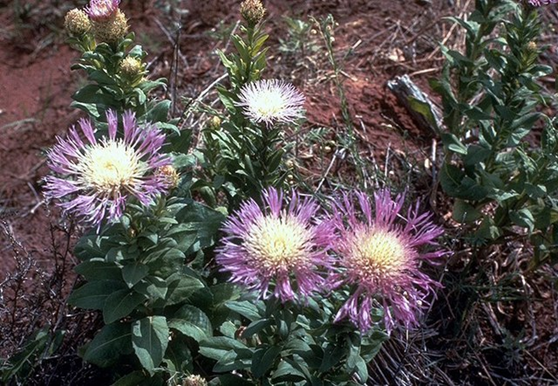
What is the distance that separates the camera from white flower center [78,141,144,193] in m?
2.10

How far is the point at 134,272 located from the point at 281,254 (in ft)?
1.89

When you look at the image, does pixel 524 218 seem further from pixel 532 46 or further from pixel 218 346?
pixel 218 346

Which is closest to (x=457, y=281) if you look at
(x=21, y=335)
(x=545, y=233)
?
(x=545, y=233)

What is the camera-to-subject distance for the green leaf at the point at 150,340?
2.34 m

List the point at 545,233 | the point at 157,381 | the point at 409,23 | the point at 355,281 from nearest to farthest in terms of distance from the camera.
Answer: the point at 355,281 < the point at 157,381 < the point at 545,233 < the point at 409,23

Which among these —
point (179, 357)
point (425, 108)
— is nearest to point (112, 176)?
point (179, 357)

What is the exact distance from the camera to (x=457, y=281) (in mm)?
3348

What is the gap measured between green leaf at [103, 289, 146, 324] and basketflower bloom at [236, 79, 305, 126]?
29.5 inches

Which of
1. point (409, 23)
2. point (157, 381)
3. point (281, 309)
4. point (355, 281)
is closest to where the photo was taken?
point (355, 281)

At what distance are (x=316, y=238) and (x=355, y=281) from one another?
0.17 m

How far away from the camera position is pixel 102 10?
2406 millimetres

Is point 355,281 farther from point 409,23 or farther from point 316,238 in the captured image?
point 409,23

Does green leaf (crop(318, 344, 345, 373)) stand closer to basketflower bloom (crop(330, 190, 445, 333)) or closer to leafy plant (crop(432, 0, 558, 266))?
basketflower bloom (crop(330, 190, 445, 333))

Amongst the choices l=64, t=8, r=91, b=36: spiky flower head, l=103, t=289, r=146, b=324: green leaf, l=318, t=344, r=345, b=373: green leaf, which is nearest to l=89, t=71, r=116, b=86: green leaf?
l=64, t=8, r=91, b=36: spiky flower head
